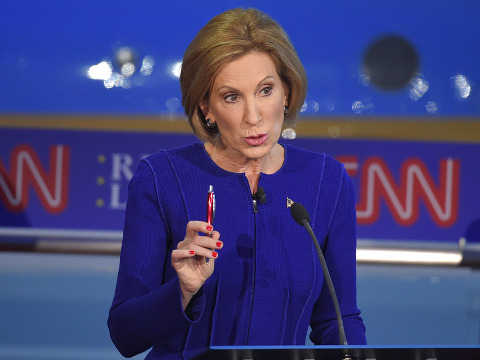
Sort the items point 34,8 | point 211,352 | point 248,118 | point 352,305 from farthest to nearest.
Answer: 1. point 34,8
2. point 352,305
3. point 248,118
4. point 211,352

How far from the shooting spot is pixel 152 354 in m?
1.40

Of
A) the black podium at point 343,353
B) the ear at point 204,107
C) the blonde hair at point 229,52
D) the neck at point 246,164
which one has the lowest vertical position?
the black podium at point 343,353

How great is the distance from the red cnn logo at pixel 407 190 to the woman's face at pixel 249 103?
181cm

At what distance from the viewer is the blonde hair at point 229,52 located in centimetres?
136

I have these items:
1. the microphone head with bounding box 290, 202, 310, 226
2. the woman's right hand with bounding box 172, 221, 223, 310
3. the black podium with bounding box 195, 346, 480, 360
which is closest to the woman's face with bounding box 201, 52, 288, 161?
the microphone head with bounding box 290, 202, 310, 226

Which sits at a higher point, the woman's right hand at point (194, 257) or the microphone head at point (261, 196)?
the microphone head at point (261, 196)

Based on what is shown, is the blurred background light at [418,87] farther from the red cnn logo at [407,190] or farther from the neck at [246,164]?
the neck at [246,164]

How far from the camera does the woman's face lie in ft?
4.46

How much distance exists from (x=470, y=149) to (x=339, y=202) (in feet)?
6.10

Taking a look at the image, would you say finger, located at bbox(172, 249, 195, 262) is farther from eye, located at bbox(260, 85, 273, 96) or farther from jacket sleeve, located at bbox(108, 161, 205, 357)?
eye, located at bbox(260, 85, 273, 96)

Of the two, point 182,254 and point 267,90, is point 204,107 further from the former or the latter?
point 182,254

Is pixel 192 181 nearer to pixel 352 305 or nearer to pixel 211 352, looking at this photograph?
pixel 352 305

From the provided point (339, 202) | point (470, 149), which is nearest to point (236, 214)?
point (339, 202)

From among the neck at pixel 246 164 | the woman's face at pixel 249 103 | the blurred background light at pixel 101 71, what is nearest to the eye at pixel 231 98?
the woman's face at pixel 249 103
